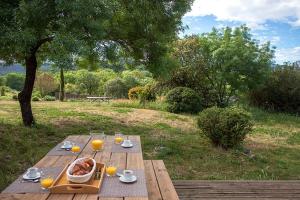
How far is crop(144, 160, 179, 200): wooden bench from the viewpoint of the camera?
4086mm

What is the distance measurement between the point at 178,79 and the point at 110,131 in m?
7.65

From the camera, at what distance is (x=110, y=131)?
423 inches

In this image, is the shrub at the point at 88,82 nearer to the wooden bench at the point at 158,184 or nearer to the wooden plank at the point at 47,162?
the wooden bench at the point at 158,184

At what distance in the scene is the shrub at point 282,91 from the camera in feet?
58.8

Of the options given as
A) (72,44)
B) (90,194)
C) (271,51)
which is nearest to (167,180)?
(90,194)

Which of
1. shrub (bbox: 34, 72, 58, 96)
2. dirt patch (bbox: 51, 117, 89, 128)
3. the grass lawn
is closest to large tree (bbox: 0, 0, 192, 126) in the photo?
dirt patch (bbox: 51, 117, 89, 128)

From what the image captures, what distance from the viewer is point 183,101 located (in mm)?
15406

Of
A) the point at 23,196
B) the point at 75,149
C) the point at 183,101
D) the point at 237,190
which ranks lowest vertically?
the point at 237,190

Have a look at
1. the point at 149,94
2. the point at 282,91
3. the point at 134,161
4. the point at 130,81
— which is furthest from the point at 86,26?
the point at 130,81

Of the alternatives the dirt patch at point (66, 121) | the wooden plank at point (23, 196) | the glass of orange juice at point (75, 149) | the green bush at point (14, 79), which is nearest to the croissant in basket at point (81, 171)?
the wooden plank at point (23, 196)

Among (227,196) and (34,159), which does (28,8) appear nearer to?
(34,159)

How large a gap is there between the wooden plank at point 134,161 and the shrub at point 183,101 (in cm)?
1060

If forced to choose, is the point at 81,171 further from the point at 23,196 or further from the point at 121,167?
the point at 121,167

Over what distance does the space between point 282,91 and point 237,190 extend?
13.5 metres
